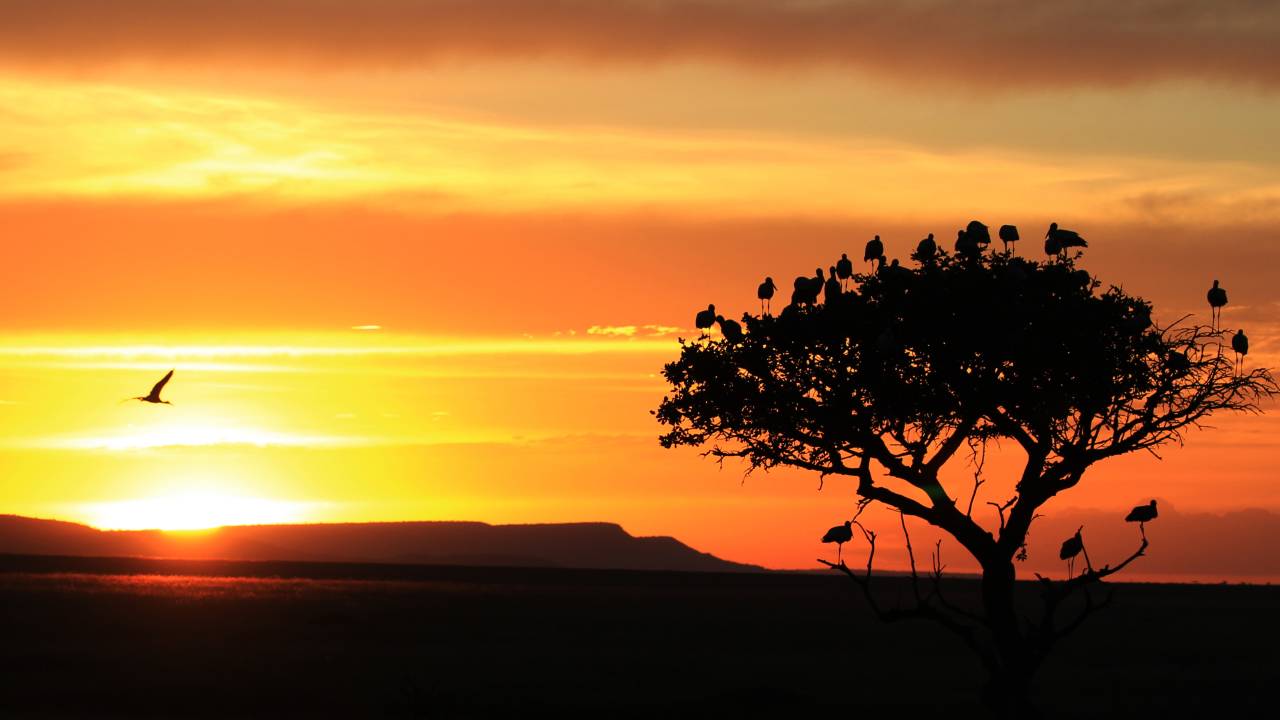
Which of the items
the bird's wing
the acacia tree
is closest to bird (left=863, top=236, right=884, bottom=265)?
the acacia tree

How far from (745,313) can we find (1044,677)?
1630cm

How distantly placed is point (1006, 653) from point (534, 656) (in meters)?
17.1

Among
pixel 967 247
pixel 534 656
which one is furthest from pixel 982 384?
pixel 534 656

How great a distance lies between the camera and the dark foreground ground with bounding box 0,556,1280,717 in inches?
1567

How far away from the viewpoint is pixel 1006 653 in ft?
114

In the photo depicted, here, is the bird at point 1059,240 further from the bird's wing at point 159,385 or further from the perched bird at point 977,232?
the bird's wing at point 159,385

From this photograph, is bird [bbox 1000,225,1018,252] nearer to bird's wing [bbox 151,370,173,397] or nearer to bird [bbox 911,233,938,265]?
bird [bbox 911,233,938,265]

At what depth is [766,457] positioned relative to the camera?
36.8 metres

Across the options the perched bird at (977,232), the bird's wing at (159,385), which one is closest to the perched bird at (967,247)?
the perched bird at (977,232)

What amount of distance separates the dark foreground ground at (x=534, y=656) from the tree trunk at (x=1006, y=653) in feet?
14.4

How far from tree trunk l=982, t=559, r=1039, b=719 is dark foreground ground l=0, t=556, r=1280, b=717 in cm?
440

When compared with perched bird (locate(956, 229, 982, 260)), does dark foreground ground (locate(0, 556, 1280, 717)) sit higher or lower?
lower

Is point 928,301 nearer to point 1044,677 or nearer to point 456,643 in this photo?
point 1044,677

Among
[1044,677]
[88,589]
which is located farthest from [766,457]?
[88,589]
